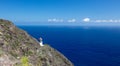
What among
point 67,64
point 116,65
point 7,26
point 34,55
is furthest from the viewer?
point 116,65

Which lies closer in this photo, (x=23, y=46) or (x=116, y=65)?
(x=23, y=46)

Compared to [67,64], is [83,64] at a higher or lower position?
lower

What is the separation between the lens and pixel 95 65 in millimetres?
125000

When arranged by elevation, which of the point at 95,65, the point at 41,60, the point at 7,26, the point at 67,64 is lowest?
the point at 95,65

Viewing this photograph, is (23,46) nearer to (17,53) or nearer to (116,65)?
(17,53)

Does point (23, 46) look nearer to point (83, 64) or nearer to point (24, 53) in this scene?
point (24, 53)

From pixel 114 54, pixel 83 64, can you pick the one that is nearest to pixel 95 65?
pixel 83 64

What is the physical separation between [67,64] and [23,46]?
21.4 m

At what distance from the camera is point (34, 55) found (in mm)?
55656

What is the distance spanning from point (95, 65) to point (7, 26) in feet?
240

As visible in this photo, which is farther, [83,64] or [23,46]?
[83,64]

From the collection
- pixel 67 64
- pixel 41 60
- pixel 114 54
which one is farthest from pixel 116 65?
pixel 41 60

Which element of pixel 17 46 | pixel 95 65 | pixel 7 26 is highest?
pixel 7 26

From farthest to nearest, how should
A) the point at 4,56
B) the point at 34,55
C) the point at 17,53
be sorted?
1. the point at 34,55
2. the point at 17,53
3. the point at 4,56
